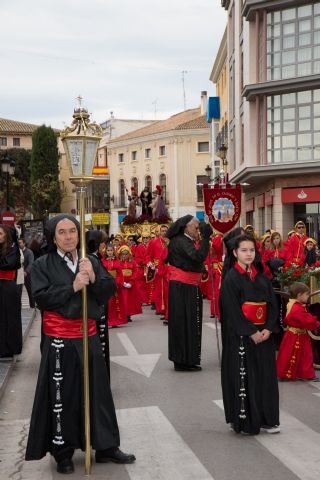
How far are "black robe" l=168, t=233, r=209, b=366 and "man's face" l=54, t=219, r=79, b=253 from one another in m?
4.17

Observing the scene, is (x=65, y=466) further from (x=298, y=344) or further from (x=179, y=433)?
(x=298, y=344)

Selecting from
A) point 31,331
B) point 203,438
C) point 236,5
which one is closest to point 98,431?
point 203,438

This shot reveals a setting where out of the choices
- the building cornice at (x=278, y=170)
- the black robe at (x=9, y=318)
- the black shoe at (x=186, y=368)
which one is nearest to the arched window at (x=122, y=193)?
the building cornice at (x=278, y=170)

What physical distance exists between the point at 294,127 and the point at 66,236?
25.4m

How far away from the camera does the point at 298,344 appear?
8750 mm

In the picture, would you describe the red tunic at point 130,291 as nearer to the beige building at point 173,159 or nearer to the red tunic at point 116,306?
the red tunic at point 116,306

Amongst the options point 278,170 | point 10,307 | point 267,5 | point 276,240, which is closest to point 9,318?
point 10,307

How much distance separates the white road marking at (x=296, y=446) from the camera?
5414 mm

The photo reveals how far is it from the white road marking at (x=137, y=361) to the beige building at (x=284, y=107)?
62.7 feet

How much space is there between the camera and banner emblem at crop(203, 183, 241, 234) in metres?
12.3

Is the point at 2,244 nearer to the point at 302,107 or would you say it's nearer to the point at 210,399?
the point at 210,399

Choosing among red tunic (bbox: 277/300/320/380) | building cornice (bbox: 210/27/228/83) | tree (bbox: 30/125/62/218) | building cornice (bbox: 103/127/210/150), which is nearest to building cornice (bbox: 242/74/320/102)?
building cornice (bbox: 210/27/228/83)

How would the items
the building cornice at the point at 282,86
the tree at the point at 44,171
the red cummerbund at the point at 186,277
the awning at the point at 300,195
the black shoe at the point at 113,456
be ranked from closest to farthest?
the black shoe at the point at 113,456, the red cummerbund at the point at 186,277, the building cornice at the point at 282,86, the awning at the point at 300,195, the tree at the point at 44,171

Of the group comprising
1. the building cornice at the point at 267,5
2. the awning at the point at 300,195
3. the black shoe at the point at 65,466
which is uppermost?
the building cornice at the point at 267,5
